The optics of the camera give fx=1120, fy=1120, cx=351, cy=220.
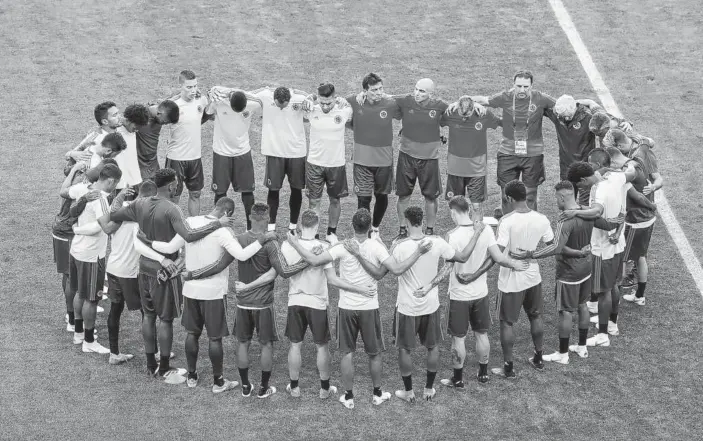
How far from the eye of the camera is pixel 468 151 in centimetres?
1559

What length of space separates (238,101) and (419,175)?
8.99ft

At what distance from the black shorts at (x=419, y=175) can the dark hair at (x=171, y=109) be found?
319 cm

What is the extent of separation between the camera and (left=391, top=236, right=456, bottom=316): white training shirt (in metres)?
11.9

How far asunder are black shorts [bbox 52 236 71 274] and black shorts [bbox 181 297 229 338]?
217 centimetres

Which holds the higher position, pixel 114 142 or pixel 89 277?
pixel 114 142

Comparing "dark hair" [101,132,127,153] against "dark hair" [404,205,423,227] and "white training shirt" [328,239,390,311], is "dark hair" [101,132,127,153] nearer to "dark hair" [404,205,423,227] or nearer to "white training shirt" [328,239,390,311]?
"white training shirt" [328,239,390,311]

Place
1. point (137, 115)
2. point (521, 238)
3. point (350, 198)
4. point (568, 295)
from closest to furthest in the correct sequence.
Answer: point (521, 238), point (568, 295), point (137, 115), point (350, 198)

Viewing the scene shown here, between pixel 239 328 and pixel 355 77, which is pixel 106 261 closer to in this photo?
pixel 239 328

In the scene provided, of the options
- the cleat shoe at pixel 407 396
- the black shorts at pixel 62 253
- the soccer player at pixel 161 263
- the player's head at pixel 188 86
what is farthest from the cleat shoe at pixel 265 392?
the player's head at pixel 188 86

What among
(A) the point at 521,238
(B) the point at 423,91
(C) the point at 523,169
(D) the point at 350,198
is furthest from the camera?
(D) the point at 350,198

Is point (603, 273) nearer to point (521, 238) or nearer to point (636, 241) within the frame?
point (636, 241)

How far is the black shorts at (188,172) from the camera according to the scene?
51.7ft

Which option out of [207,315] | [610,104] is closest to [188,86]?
[207,315]

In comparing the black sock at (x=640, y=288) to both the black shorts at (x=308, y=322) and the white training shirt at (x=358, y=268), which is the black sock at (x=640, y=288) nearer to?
the white training shirt at (x=358, y=268)
